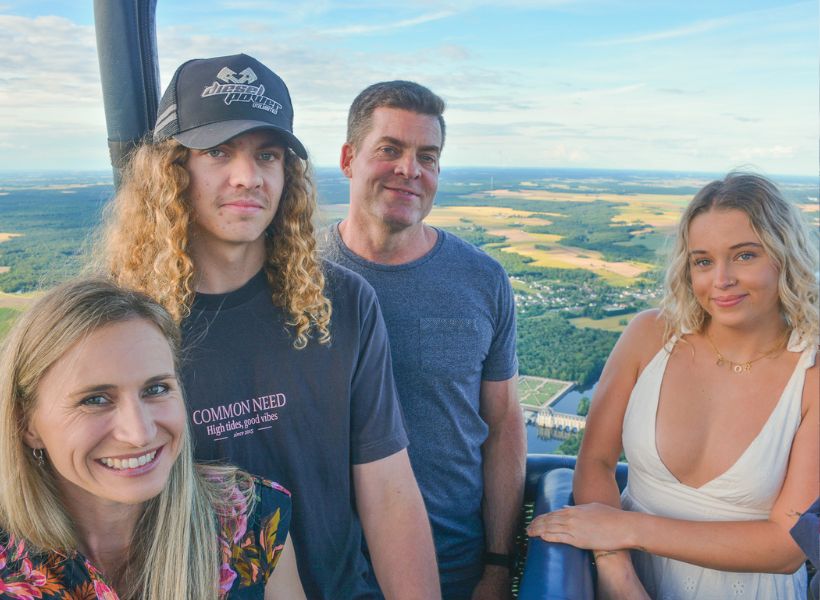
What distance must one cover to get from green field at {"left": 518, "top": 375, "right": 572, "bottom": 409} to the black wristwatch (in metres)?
0.48

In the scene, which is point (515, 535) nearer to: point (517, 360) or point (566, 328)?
point (517, 360)

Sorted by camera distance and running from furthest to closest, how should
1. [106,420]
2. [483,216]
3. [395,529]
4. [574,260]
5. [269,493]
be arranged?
[574,260], [483,216], [395,529], [269,493], [106,420]

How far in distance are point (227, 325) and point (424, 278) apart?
71 centimetres

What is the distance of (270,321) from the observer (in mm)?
1588

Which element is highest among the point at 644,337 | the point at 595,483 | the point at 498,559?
the point at 644,337

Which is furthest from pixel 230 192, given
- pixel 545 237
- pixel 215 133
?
pixel 545 237

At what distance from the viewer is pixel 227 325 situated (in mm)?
1551

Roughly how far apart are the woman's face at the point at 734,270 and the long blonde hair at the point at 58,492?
4.16ft

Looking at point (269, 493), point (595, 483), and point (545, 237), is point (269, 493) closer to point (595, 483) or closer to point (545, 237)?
point (595, 483)

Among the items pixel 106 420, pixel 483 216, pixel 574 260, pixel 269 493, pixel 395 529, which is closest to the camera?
pixel 106 420

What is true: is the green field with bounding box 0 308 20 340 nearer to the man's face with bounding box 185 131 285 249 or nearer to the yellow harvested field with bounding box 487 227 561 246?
the man's face with bounding box 185 131 285 249

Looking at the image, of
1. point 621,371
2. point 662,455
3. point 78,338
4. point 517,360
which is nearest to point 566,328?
point 517,360

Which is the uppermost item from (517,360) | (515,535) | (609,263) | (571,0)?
(571,0)

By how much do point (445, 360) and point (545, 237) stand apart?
0.95 metres
